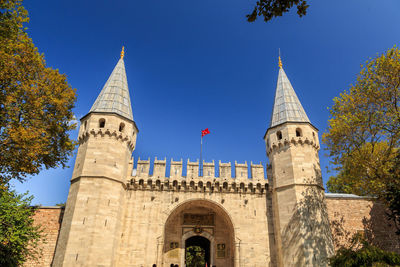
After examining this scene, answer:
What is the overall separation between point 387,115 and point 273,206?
8664 mm

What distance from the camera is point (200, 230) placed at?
64.7 feet

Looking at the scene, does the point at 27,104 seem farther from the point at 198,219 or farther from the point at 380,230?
the point at 380,230

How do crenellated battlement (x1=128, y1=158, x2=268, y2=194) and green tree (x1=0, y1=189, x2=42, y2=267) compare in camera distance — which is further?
crenellated battlement (x1=128, y1=158, x2=268, y2=194)

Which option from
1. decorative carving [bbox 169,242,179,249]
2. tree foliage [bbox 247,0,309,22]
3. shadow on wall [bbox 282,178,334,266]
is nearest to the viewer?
tree foliage [bbox 247,0,309,22]

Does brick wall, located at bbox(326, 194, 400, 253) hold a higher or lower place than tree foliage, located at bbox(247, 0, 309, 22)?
lower

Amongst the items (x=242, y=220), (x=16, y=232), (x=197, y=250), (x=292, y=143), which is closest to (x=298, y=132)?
(x=292, y=143)

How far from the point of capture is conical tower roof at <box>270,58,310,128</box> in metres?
20.2

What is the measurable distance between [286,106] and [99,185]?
1430 cm

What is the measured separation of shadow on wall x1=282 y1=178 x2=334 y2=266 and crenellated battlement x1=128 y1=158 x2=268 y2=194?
308 centimetres

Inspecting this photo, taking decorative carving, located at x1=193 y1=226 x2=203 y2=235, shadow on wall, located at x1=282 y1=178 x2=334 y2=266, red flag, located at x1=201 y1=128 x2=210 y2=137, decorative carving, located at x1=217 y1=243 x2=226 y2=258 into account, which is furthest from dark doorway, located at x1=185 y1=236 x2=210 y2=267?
red flag, located at x1=201 y1=128 x2=210 y2=137

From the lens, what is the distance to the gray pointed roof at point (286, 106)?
→ 20.2 meters

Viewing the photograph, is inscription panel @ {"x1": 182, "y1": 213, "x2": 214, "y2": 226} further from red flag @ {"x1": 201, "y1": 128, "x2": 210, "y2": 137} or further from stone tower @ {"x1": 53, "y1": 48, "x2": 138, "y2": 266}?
red flag @ {"x1": 201, "y1": 128, "x2": 210, "y2": 137}

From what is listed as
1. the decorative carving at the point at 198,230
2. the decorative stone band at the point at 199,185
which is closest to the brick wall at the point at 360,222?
the decorative stone band at the point at 199,185

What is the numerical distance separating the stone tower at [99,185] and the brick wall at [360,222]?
14235 millimetres
